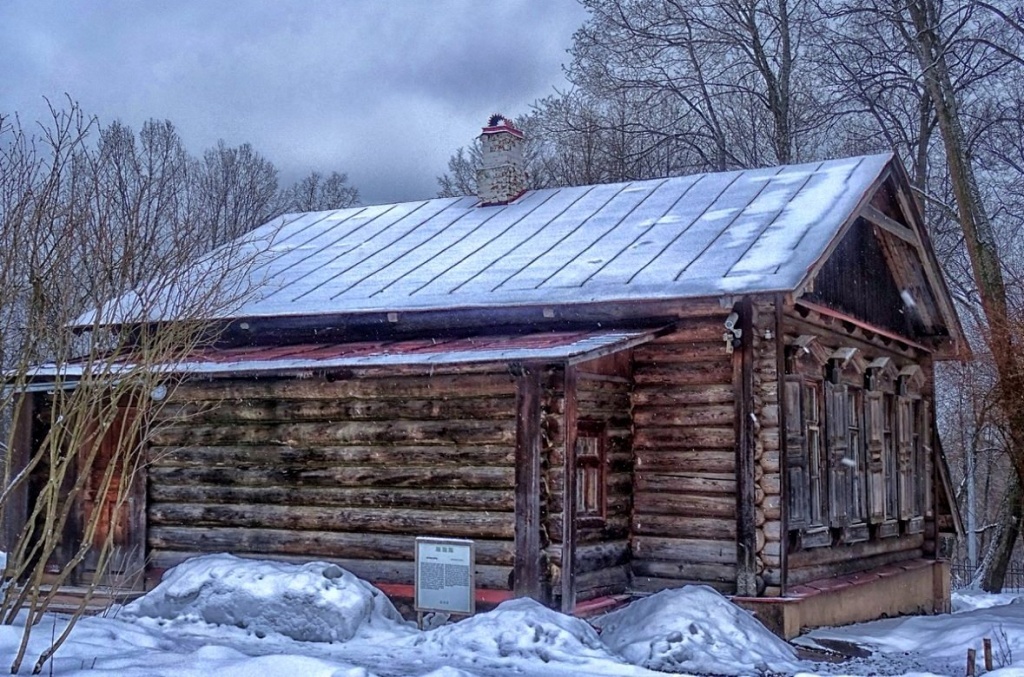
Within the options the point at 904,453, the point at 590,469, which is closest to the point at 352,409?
the point at 590,469

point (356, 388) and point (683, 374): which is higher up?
point (683, 374)

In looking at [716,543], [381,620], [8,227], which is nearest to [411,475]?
[381,620]

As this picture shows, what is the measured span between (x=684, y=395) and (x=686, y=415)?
0.21 meters

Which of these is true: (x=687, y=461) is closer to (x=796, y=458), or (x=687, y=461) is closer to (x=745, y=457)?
(x=745, y=457)

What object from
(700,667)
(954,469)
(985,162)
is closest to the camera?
(700,667)

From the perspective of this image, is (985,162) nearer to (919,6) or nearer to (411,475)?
(919,6)

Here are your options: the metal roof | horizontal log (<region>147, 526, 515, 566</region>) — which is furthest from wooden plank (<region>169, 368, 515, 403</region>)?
horizontal log (<region>147, 526, 515, 566</region>)

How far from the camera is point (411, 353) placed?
12.2m

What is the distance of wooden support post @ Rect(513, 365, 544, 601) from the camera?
1119 cm

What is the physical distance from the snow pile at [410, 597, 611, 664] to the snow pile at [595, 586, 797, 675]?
14.7 inches

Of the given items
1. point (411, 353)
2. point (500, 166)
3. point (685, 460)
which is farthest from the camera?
point (500, 166)

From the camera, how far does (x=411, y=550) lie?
1216 cm

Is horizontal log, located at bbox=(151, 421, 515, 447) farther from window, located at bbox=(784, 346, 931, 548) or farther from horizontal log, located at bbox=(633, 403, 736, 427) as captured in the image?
window, located at bbox=(784, 346, 931, 548)

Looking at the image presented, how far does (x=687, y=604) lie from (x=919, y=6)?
13.6m
